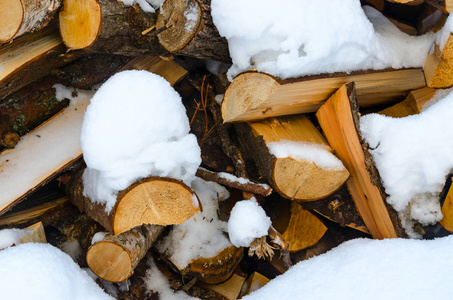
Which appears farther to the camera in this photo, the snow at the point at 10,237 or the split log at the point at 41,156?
the split log at the point at 41,156

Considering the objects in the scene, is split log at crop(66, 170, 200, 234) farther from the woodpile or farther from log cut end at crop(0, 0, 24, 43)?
log cut end at crop(0, 0, 24, 43)

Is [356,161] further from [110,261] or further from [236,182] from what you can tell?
[110,261]

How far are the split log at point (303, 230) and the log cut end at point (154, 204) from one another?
2.43 feet

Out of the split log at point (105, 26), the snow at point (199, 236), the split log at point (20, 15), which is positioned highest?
the split log at point (20, 15)

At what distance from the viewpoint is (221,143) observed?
246 centimetres

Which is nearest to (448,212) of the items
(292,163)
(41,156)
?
(292,163)

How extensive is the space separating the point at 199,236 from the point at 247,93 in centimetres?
90

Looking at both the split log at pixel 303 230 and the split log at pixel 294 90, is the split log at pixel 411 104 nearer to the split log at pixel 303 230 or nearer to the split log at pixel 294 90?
the split log at pixel 294 90

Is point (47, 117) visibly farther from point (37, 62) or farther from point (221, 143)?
point (221, 143)

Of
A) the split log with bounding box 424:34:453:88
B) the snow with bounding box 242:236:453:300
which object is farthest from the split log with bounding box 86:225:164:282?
the split log with bounding box 424:34:453:88

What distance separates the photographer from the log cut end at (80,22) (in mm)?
1932

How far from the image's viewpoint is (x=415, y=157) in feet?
6.47

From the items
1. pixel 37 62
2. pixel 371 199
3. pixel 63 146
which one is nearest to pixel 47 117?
pixel 63 146

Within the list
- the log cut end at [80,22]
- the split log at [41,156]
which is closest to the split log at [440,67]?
the log cut end at [80,22]
